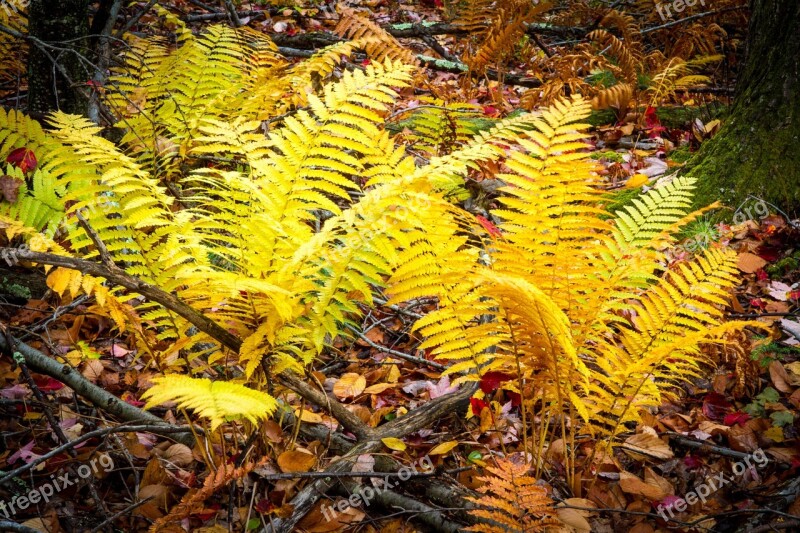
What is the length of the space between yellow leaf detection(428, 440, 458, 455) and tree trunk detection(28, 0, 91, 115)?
2980 millimetres

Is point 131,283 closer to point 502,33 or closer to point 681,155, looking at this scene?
point 681,155

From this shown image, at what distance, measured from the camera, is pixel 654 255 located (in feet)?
6.43

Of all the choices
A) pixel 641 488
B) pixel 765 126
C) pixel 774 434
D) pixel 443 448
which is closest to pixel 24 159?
pixel 443 448

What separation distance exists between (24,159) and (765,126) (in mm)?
3914

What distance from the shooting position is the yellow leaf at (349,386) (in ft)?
8.79

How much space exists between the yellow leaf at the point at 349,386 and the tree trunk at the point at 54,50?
7.94 feet

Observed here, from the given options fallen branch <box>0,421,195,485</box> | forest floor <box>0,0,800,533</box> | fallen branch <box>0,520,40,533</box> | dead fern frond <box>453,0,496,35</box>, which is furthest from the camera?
dead fern frond <box>453,0,496,35</box>

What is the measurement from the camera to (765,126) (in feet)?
10.3

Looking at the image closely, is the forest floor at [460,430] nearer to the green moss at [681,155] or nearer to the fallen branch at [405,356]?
the fallen branch at [405,356]

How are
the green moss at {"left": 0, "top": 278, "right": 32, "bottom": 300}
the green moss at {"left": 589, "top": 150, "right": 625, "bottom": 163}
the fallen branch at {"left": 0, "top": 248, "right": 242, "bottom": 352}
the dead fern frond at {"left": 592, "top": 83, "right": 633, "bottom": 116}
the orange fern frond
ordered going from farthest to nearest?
the orange fern frond, the dead fern frond at {"left": 592, "top": 83, "right": 633, "bottom": 116}, the green moss at {"left": 589, "top": 150, "right": 625, "bottom": 163}, the green moss at {"left": 0, "top": 278, "right": 32, "bottom": 300}, the fallen branch at {"left": 0, "top": 248, "right": 242, "bottom": 352}

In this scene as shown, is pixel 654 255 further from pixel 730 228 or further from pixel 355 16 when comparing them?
pixel 355 16

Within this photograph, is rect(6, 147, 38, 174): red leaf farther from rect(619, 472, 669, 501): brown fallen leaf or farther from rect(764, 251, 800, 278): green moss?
rect(764, 251, 800, 278): green moss

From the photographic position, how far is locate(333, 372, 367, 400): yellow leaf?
2680 mm

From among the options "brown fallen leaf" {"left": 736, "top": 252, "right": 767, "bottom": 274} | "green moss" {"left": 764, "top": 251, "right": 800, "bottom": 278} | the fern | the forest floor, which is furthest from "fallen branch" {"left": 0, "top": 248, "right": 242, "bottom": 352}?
"green moss" {"left": 764, "top": 251, "right": 800, "bottom": 278}
